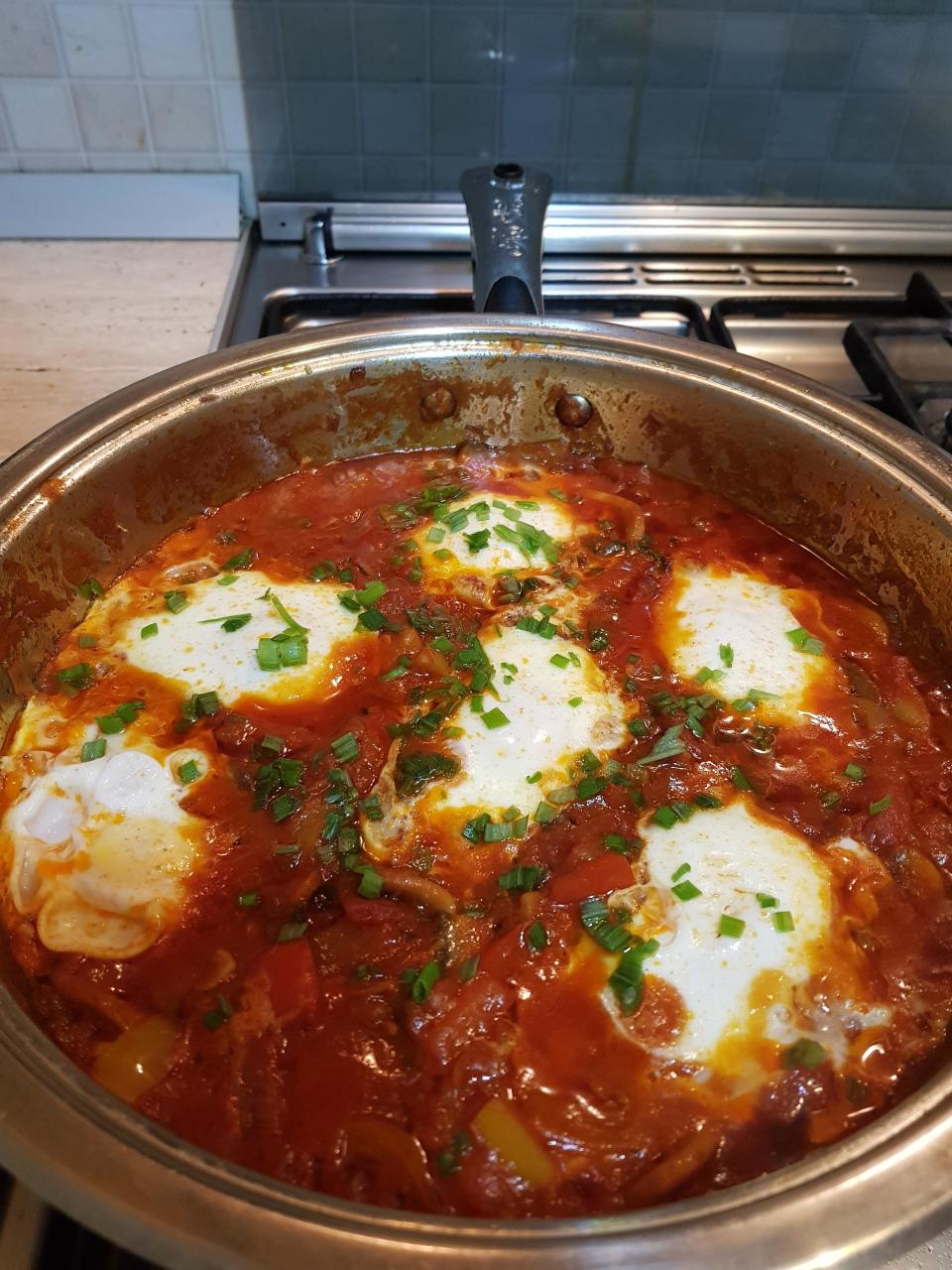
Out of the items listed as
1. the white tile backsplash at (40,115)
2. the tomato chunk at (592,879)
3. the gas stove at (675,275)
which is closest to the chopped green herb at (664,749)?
the tomato chunk at (592,879)

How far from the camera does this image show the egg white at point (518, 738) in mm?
1931

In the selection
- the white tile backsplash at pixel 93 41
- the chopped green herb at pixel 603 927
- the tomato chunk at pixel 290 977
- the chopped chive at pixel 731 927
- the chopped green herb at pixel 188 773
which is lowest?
the tomato chunk at pixel 290 977

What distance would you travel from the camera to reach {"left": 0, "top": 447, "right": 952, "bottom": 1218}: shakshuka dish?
1.56m

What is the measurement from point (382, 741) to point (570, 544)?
823 mm

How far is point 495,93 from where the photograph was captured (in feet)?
11.4

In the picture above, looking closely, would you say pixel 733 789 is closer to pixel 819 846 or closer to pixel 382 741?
pixel 819 846

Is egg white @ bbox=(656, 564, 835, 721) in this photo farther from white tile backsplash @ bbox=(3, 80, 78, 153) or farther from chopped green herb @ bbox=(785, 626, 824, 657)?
white tile backsplash @ bbox=(3, 80, 78, 153)

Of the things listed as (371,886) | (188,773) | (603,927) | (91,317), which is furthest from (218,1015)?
(91,317)

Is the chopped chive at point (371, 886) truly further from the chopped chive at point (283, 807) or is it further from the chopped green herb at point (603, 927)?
the chopped green herb at point (603, 927)

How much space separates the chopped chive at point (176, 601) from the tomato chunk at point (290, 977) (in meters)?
0.92

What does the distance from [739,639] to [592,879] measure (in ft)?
2.53

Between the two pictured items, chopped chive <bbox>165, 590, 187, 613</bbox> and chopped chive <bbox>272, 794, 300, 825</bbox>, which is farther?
chopped chive <bbox>165, 590, 187, 613</bbox>

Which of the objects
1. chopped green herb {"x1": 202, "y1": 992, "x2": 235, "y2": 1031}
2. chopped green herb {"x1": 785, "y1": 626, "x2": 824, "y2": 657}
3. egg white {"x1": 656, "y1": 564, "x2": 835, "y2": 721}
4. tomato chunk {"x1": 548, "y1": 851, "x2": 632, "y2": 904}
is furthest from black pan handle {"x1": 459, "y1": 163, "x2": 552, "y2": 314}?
chopped green herb {"x1": 202, "y1": 992, "x2": 235, "y2": 1031}

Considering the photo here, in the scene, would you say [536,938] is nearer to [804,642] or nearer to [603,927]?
[603,927]
